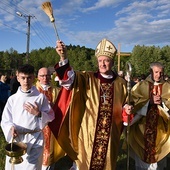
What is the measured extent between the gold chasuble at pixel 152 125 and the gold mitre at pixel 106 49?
49.4 inches

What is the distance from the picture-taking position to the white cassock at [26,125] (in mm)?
3576

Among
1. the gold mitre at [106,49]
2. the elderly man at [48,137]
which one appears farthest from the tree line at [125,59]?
the gold mitre at [106,49]

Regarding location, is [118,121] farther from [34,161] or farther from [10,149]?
[10,149]

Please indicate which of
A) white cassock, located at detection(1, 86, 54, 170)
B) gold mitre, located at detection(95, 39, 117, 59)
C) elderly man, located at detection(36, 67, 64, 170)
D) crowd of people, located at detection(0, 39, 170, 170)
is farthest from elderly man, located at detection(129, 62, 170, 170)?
white cassock, located at detection(1, 86, 54, 170)

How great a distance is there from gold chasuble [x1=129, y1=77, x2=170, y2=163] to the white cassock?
1.90m

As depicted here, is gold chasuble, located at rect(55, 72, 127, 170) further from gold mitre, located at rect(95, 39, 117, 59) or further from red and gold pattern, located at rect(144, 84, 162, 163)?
red and gold pattern, located at rect(144, 84, 162, 163)

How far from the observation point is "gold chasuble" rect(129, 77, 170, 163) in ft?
16.0

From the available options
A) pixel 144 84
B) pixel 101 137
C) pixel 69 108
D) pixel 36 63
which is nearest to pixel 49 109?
pixel 69 108

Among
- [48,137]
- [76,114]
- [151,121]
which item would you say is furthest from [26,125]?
[151,121]

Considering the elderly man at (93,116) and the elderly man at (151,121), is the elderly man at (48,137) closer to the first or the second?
the elderly man at (93,116)

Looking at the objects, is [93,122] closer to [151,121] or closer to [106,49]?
[106,49]

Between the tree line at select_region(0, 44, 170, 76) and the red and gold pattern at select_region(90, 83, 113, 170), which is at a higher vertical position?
the tree line at select_region(0, 44, 170, 76)

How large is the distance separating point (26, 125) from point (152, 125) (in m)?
2.39

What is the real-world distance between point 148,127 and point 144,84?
2.53 ft
